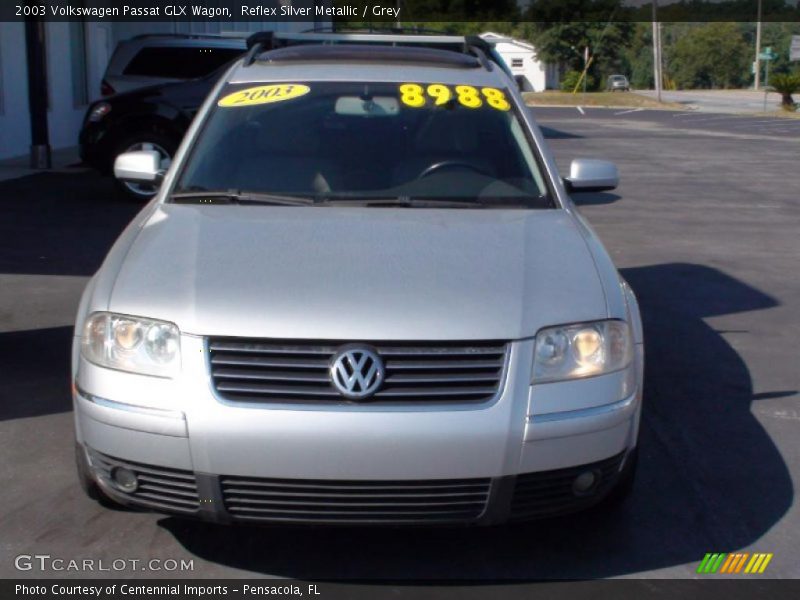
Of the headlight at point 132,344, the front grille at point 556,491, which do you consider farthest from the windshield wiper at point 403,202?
the front grille at point 556,491

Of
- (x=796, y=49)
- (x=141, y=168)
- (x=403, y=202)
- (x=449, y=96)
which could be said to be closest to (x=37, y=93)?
(x=141, y=168)

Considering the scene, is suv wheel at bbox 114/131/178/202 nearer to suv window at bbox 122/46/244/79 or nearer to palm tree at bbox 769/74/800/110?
suv window at bbox 122/46/244/79

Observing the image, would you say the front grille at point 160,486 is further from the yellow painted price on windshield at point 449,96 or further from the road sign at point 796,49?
the road sign at point 796,49

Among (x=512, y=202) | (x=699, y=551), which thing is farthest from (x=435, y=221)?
(x=699, y=551)

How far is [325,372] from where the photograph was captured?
3.51 meters

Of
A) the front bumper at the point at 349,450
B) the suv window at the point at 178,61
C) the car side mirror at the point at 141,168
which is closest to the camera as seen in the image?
the front bumper at the point at 349,450

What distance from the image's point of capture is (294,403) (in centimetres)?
349

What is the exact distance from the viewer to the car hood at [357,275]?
11.7ft

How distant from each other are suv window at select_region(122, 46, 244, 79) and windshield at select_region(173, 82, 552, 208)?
31.9ft

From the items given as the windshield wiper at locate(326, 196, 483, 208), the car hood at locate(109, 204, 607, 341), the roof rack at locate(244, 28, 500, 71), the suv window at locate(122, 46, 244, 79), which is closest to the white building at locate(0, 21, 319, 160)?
the suv window at locate(122, 46, 244, 79)

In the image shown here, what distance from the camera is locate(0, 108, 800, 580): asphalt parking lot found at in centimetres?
402

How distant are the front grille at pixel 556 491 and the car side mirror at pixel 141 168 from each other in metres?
2.77

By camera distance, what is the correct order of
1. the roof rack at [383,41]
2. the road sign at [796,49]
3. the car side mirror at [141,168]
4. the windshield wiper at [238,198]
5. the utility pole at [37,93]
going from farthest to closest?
the road sign at [796,49]
the utility pole at [37,93]
the roof rack at [383,41]
the car side mirror at [141,168]
the windshield wiper at [238,198]

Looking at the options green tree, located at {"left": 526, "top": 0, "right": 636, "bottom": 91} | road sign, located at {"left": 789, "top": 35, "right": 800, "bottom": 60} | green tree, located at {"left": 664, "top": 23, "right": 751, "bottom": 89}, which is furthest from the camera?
green tree, located at {"left": 664, "top": 23, "right": 751, "bottom": 89}
